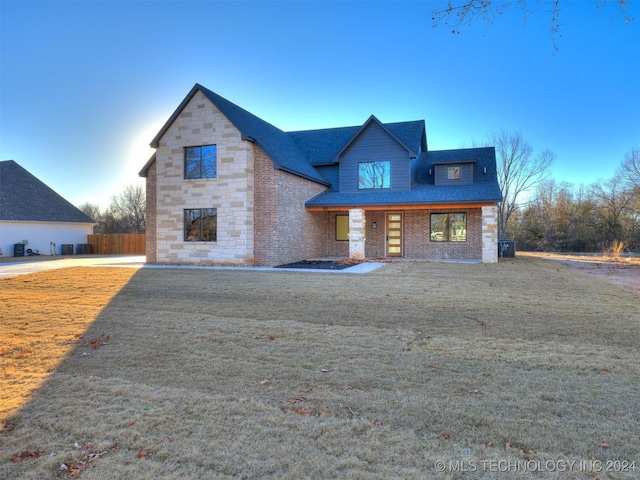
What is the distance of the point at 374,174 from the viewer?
20969 millimetres

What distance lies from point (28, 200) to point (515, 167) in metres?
40.2

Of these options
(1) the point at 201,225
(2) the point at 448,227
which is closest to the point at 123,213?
(1) the point at 201,225

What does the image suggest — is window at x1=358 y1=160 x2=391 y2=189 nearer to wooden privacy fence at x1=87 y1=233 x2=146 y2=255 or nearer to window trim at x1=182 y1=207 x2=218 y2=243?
window trim at x1=182 y1=207 x2=218 y2=243

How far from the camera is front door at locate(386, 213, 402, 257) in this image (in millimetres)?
20906

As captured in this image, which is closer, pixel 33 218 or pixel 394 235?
pixel 394 235

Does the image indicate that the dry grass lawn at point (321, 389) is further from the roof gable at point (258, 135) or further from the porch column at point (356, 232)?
the porch column at point (356, 232)

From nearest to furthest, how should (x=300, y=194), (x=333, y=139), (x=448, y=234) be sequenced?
1. (x=300, y=194)
2. (x=448, y=234)
3. (x=333, y=139)

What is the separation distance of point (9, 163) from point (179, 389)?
117 feet

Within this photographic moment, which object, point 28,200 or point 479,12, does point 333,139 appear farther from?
point 28,200

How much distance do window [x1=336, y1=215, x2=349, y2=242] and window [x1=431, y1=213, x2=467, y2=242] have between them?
4559mm

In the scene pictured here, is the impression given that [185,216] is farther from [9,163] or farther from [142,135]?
[9,163]

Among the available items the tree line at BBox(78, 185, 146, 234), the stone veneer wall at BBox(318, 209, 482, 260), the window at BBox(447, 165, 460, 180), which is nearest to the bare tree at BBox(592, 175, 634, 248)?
the stone veneer wall at BBox(318, 209, 482, 260)

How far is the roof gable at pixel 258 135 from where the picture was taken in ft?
56.1

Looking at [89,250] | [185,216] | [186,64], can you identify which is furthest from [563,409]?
[89,250]
